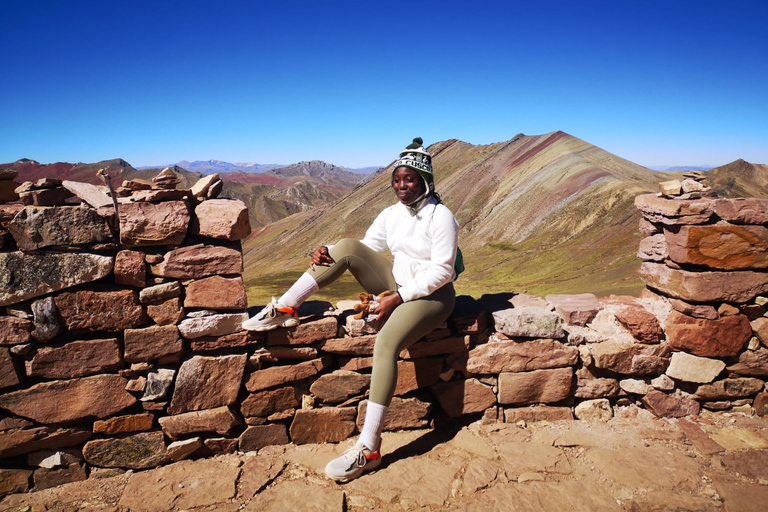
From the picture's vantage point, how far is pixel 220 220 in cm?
348

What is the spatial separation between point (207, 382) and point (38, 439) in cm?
125

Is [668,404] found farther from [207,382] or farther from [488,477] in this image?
[207,382]

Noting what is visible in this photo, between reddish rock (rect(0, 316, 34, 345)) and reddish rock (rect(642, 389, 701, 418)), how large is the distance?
5.06 metres

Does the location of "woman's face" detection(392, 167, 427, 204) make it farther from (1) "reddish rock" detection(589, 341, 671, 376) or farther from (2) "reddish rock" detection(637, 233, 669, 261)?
(2) "reddish rock" detection(637, 233, 669, 261)

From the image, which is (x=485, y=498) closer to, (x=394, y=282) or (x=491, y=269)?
(x=394, y=282)

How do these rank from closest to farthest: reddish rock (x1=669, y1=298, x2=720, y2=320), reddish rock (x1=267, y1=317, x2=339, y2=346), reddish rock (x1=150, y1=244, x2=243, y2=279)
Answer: reddish rock (x1=150, y1=244, x2=243, y2=279) < reddish rock (x1=267, y1=317, x2=339, y2=346) < reddish rock (x1=669, y1=298, x2=720, y2=320)

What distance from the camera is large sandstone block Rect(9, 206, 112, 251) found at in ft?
10.2

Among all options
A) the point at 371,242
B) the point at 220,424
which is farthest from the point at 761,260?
the point at 220,424

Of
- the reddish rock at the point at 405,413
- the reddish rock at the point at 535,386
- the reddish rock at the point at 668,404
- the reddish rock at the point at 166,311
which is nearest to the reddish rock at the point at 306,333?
the reddish rock at the point at 166,311

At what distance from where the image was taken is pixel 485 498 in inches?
122

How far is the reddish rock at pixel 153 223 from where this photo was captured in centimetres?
328

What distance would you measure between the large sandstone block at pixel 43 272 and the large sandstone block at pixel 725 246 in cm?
466

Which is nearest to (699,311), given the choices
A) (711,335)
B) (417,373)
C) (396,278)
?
(711,335)

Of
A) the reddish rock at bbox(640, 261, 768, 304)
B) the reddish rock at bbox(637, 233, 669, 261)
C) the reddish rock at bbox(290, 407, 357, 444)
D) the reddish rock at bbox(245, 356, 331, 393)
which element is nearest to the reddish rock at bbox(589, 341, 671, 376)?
the reddish rock at bbox(640, 261, 768, 304)
